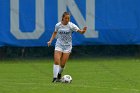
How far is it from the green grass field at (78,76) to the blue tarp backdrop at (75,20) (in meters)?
0.96

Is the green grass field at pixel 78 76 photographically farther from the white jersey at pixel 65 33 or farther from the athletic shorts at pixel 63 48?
the white jersey at pixel 65 33

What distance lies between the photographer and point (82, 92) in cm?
1345

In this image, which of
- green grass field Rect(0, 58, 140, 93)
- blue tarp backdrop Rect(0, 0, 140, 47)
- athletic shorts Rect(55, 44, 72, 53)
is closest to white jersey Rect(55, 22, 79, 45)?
athletic shorts Rect(55, 44, 72, 53)

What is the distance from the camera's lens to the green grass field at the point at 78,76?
14.3 m

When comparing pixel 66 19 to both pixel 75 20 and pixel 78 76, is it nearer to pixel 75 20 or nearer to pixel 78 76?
pixel 78 76

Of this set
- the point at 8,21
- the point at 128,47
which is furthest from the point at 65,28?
the point at 128,47

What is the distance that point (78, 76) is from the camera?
62.6 feet

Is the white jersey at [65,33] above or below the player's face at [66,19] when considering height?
below

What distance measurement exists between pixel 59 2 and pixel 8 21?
2406 millimetres

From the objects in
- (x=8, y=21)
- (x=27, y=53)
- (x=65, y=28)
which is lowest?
(x=27, y=53)

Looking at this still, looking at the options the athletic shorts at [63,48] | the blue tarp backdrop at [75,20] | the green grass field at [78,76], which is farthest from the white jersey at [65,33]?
the blue tarp backdrop at [75,20]

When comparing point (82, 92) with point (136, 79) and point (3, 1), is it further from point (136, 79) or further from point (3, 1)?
point (3, 1)

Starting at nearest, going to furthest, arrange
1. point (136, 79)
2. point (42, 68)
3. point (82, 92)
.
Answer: point (82, 92), point (136, 79), point (42, 68)

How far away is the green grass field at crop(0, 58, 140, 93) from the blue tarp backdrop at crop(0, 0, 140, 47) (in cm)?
96
